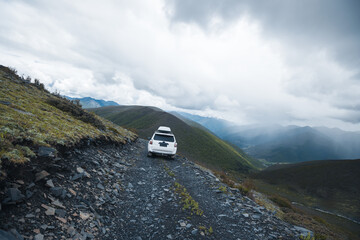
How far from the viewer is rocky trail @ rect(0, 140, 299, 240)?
4.07m

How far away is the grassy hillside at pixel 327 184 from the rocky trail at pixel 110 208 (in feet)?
206

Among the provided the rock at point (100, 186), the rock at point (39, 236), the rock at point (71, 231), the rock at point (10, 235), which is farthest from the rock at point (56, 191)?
the rock at point (100, 186)

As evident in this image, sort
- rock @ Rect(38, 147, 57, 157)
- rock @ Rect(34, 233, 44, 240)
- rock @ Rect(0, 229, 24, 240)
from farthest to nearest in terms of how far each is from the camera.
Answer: rock @ Rect(38, 147, 57, 157) → rock @ Rect(34, 233, 44, 240) → rock @ Rect(0, 229, 24, 240)

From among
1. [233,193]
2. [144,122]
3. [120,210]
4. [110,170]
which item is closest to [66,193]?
[120,210]

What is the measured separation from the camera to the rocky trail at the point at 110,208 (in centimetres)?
407

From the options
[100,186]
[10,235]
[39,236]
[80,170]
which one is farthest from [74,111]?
[10,235]

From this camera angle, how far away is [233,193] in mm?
10047

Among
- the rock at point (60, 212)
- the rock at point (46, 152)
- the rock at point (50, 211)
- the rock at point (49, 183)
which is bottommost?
the rock at point (60, 212)

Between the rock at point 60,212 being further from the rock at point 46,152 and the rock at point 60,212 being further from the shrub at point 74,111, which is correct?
the shrub at point 74,111

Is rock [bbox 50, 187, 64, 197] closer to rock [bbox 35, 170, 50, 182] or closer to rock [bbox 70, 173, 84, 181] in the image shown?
rock [bbox 35, 170, 50, 182]

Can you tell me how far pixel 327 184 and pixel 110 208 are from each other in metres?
105

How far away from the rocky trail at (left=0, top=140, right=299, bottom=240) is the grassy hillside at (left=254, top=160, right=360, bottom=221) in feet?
206

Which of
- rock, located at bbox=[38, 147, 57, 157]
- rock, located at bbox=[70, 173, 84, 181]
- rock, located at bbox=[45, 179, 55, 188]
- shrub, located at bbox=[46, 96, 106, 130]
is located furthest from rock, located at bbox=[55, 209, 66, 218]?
shrub, located at bbox=[46, 96, 106, 130]

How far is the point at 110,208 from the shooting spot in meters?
6.30
